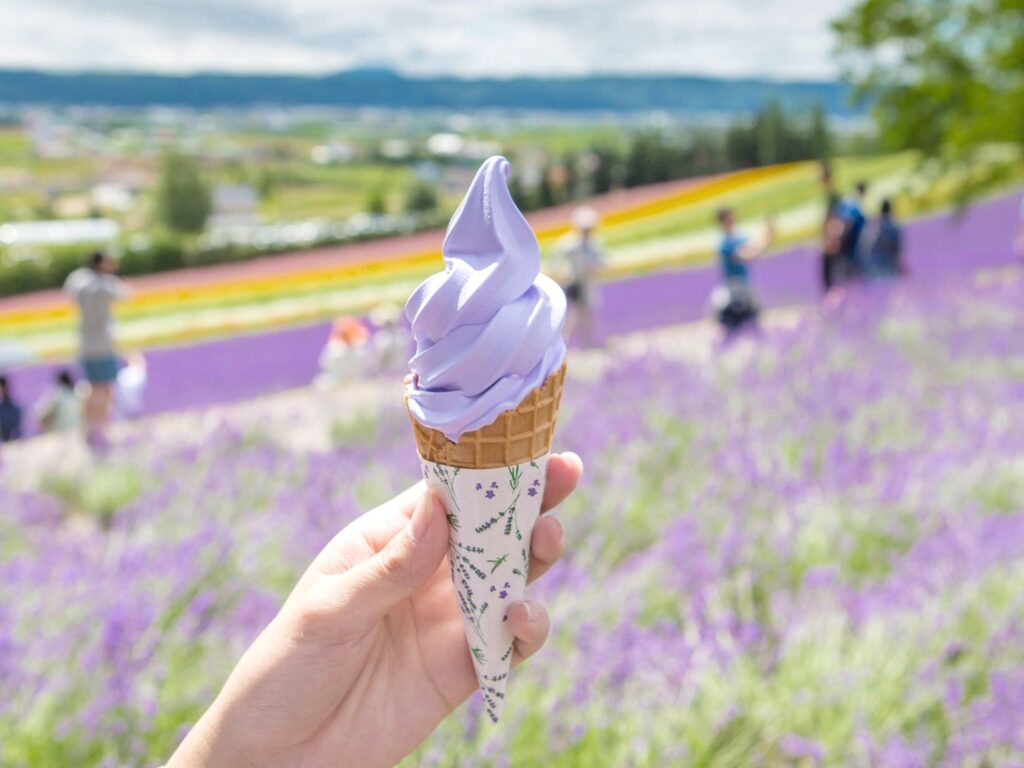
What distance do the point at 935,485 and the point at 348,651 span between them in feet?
10.3

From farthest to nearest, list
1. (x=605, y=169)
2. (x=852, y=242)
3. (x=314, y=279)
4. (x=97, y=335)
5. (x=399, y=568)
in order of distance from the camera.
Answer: (x=605, y=169) < (x=314, y=279) < (x=852, y=242) < (x=97, y=335) < (x=399, y=568)

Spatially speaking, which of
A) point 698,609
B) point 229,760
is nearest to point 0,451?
point 698,609

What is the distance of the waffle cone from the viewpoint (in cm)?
146

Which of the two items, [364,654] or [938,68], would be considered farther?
[938,68]

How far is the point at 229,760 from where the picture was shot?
1489 mm

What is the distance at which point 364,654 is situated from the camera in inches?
61.1

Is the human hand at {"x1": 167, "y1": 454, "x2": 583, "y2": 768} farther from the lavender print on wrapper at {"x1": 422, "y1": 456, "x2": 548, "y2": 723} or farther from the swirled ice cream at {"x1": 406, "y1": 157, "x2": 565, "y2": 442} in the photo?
the swirled ice cream at {"x1": 406, "y1": 157, "x2": 565, "y2": 442}

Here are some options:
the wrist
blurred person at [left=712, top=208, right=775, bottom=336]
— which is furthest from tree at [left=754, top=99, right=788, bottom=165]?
the wrist

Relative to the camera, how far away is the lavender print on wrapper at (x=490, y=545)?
1.50 m

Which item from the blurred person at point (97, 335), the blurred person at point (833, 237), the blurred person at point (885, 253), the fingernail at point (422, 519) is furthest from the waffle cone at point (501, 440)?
the blurred person at point (885, 253)

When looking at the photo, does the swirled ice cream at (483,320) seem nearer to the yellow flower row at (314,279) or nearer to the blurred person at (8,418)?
the blurred person at (8,418)

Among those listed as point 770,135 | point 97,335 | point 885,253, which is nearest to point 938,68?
point 770,135

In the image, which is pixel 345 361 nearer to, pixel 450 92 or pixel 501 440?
pixel 501 440

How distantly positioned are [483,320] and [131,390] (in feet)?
30.7
